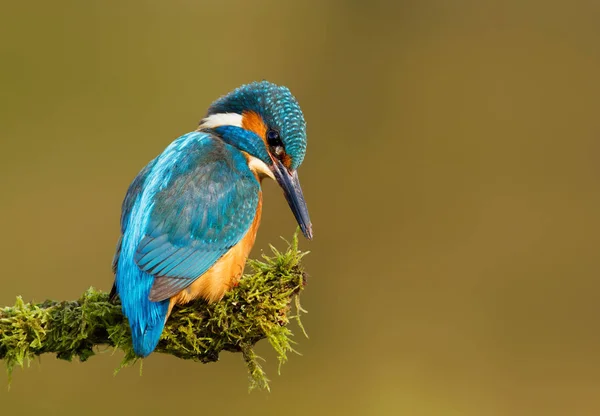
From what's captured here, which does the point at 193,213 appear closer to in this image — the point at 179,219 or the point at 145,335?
the point at 179,219

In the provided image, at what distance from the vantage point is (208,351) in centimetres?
183

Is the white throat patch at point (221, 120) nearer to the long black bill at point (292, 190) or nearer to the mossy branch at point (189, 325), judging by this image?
the long black bill at point (292, 190)

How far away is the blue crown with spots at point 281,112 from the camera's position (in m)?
2.18

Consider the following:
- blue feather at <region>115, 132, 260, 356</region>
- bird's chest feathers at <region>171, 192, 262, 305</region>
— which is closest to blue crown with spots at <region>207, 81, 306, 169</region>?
blue feather at <region>115, 132, 260, 356</region>

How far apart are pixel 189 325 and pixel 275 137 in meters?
0.60

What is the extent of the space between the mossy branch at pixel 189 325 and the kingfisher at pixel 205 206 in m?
0.07

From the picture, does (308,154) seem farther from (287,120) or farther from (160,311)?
(160,311)

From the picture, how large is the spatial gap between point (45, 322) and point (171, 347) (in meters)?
0.28

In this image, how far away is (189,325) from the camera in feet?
6.14

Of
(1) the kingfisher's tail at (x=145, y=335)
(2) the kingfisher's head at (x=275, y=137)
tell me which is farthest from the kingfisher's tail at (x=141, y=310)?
(2) the kingfisher's head at (x=275, y=137)

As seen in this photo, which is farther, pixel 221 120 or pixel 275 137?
pixel 221 120

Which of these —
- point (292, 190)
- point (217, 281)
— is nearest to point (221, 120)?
point (292, 190)

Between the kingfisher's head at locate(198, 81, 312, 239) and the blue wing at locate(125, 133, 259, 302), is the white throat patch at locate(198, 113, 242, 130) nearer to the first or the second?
the kingfisher's head at locate(198, 81, 312, 239)

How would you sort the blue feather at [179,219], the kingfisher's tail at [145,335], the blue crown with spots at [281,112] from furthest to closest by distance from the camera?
the blue crown with spots at [281,112] < the blue feather at [179,219] < the kingfisher's tail at [145,335]
